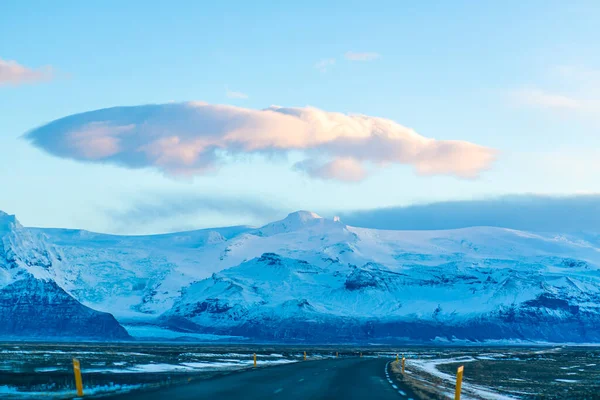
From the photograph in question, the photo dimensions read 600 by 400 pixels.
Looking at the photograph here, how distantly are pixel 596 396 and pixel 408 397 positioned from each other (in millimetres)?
17833

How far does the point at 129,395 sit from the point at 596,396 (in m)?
30.4

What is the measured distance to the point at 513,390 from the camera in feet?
201

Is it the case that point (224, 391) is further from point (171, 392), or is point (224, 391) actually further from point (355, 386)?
point (355, 386)

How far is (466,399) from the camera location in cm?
4550

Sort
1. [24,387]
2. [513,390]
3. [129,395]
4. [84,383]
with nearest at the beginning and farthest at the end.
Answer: [129,395], [24,387], [84,383], [513,390]

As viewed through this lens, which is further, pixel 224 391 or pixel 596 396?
pixel 596 396

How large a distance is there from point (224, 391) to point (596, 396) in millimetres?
24996

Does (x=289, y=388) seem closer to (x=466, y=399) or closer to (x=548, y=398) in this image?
(x=466, y=399)


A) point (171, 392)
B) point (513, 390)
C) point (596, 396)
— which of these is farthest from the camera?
point (513, 390)

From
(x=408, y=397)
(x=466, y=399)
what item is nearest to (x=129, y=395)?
(x=408, y=397)

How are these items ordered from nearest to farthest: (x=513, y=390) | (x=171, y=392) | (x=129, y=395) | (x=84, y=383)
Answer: (x=129, y=395)
(x=171, y=392)
(x=84, y=383)
(x=513, y=390)

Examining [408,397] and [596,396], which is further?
[596,396]

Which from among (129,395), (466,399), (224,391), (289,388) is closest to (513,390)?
(466,399)

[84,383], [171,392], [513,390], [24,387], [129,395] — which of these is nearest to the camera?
[129,395]
